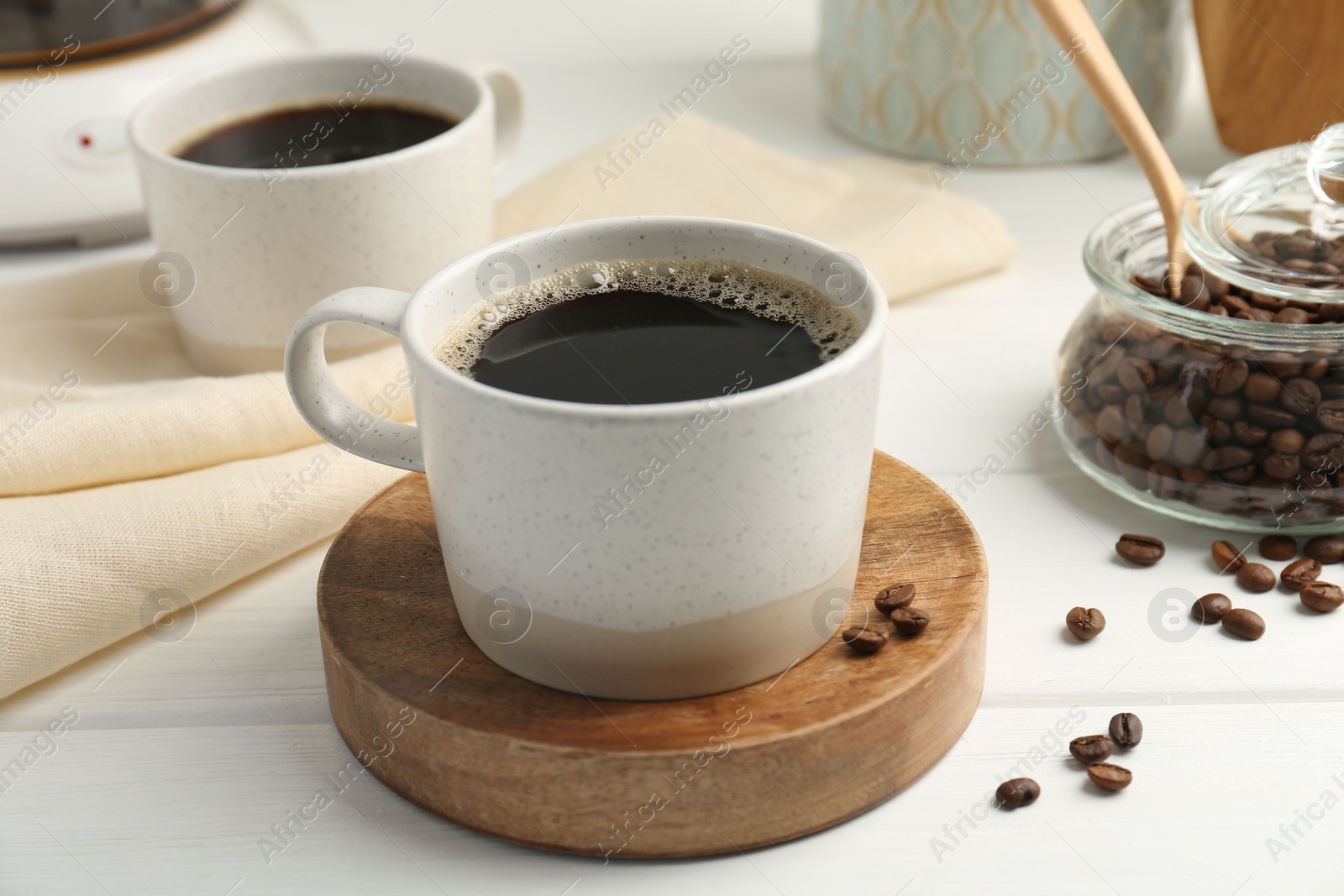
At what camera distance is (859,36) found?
1.70 m

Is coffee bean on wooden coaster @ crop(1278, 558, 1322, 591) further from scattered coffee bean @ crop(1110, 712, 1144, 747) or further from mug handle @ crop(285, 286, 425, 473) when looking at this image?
mug handle @ crop(285, 286, 425, 473)

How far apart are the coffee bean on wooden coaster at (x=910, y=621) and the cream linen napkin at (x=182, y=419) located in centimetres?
45

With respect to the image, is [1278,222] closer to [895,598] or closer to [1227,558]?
[1227,558]

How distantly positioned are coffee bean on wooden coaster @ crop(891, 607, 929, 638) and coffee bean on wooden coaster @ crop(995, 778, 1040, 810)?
10 centimetres

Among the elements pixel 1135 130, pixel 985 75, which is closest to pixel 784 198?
pixel 985 75

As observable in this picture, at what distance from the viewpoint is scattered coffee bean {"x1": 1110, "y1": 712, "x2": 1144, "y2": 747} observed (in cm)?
80

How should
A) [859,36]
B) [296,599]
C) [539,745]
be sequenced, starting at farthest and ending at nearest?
[859,36] → [296,599] → [539,745]

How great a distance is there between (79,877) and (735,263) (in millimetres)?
541

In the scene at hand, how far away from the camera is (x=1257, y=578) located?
3.09 ft

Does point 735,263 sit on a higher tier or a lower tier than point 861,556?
higher

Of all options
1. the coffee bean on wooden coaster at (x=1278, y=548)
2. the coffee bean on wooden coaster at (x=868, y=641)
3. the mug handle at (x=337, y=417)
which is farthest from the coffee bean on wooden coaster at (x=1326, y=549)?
the mug handle at (x=337, y=417)

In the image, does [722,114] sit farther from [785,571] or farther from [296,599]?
[785,571]

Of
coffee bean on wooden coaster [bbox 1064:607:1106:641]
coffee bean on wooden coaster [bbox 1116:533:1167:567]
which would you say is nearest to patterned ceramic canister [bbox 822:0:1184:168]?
coffee bean on wooden coaster [bbox 1116:533:1167:567]

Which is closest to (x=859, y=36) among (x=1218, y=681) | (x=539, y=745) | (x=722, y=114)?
(x=722, y=114)
